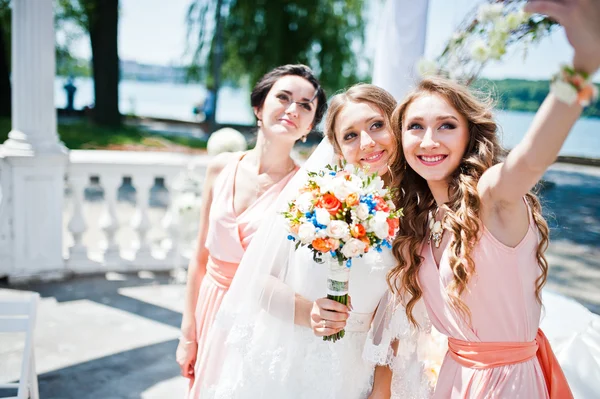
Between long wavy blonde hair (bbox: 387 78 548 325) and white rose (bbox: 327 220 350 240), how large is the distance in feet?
1.22

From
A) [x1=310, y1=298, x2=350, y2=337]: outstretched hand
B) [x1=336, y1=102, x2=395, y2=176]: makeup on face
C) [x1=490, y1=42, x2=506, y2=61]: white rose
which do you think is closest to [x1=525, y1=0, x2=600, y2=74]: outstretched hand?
[x1=490, y1=42, x2=506, y2=61]: white rose

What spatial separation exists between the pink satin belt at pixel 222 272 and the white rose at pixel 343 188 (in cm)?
106

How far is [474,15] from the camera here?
288 cm

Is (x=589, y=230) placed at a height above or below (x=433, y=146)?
below

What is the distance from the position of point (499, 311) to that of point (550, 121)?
0.74 meters

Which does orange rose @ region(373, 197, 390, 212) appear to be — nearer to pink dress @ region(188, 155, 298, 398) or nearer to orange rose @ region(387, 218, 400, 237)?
orange rose @ region(387, 218, 400, 237)

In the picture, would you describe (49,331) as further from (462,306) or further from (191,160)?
(462,306)

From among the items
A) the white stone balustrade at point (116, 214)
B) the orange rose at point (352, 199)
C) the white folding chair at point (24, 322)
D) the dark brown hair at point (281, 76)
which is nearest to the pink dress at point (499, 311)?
the orange rose at point (352, 199)

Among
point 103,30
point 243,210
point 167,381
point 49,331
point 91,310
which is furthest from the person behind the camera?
point 103,30

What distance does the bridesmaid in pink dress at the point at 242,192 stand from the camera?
2766mm

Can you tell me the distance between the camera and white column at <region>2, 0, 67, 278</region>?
5.42 meters

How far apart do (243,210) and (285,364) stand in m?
0.96

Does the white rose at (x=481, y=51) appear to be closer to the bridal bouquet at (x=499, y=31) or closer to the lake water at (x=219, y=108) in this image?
the bridal bouquet at (x=499, y=31)

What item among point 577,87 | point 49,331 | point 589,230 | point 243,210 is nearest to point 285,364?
point 243,210
